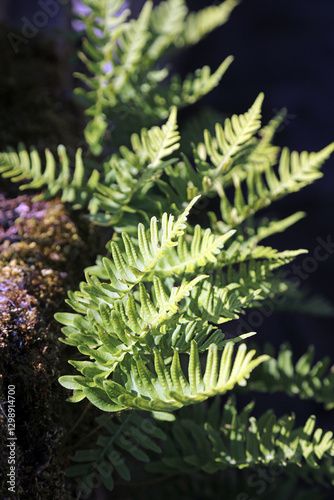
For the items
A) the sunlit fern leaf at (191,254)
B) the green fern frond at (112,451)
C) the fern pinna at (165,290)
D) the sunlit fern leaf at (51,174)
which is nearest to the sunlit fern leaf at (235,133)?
the fern pinna at (165,290)

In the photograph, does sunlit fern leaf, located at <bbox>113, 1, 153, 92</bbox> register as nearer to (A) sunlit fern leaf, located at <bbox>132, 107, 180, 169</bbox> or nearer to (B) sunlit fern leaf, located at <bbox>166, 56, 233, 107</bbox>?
(B) sunlit fern leaf, located at <bbox>166, 56, 233, 107</bbox>

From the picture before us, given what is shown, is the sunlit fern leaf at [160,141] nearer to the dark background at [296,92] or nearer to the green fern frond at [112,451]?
the green fern frond at [112,451]

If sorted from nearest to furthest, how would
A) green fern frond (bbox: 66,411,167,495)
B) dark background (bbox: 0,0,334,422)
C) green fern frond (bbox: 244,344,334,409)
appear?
green fern frond (bbox: 66,411,167,495) < green fern frond (bbox: 244,344,334,409) < dark background (bbox: 0,0,334,422)

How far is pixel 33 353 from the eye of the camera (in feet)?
3.18

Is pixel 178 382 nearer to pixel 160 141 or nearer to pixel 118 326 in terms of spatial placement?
pixel 118 326

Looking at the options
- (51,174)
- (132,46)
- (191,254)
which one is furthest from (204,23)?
(191,254)

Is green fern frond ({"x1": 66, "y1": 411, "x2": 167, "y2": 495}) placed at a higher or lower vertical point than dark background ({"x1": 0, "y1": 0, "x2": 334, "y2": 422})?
lower

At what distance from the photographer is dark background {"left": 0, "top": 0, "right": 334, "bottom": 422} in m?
2.20

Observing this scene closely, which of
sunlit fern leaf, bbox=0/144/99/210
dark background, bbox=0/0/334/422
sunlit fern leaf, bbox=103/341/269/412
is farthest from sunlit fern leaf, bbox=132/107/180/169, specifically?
dark background, bbox=0/0/334/422

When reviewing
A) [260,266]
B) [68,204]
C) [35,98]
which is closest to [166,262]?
[260,266]

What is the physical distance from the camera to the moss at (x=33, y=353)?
36.5 inches

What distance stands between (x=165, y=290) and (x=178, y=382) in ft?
0.93

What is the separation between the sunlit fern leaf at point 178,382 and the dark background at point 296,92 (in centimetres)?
152

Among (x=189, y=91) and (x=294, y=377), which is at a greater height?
Result: (x=189, y=91)
